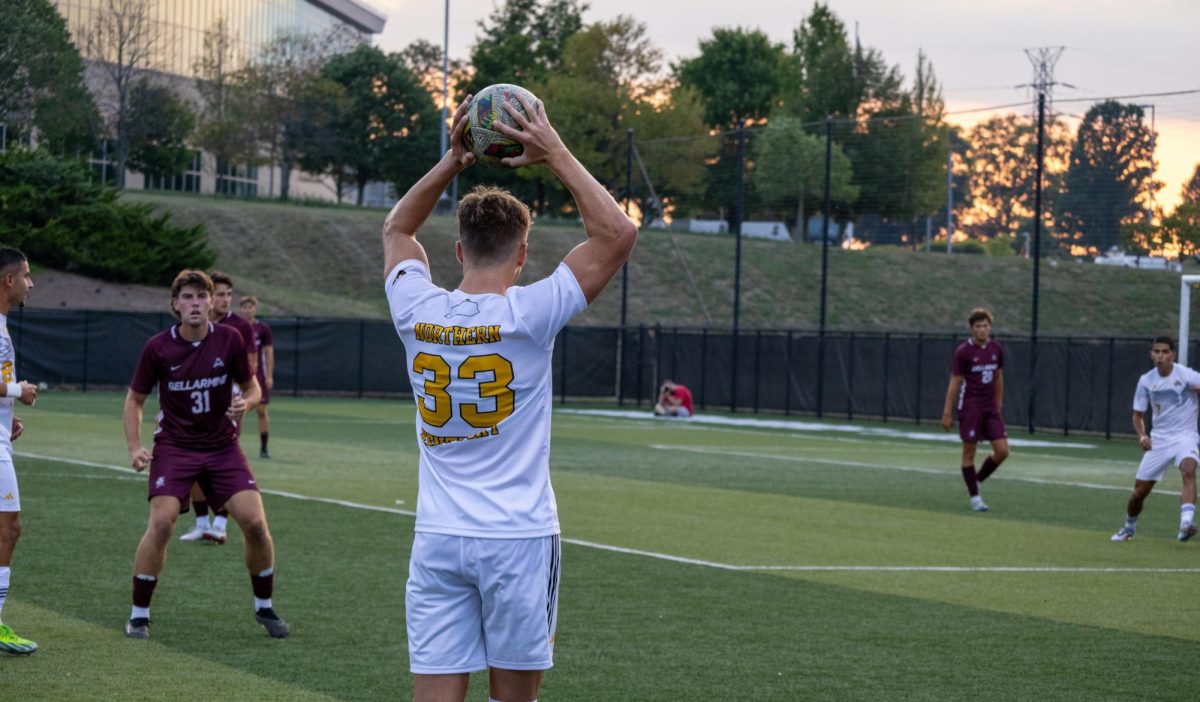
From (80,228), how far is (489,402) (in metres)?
45.1

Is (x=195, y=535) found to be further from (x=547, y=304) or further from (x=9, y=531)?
(x=547, y=304)

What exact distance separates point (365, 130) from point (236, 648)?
2701 inches

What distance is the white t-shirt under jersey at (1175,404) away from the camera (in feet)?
47.0

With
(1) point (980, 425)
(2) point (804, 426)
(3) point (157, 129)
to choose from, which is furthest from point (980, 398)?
(3) point (157, 129)

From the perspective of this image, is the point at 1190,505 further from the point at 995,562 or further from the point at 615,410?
the point at 615,410

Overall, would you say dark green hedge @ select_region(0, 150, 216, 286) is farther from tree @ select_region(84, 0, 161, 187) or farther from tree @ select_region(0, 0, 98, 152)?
tree @ select_region(84, 0, 161, 187)

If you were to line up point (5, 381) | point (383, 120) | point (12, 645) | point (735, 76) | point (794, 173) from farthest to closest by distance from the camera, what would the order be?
point (735, 76)
point (383, 120)
point (794, 173)
point (5, 381)
point (12, 645)

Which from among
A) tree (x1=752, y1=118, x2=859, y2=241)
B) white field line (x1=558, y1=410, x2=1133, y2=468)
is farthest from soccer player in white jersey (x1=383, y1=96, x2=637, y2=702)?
tree (x1=752, y1=118, x2=859, y2=241)

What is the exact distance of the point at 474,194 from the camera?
4516mm

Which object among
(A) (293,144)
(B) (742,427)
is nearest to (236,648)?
(B) (742,427)

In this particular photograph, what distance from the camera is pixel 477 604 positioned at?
176 inches

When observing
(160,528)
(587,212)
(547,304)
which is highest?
(587,212)

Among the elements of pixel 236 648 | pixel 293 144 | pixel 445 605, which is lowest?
pixel 236 648

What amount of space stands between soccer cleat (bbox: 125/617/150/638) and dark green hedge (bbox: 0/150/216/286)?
3873 centimetres
